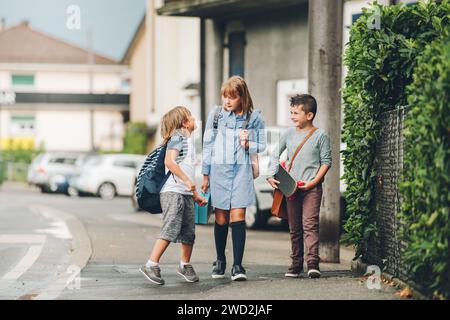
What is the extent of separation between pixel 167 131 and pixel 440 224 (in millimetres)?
2883

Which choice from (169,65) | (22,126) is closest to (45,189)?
(169,65)

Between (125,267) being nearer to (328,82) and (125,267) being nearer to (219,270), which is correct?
(219,270)

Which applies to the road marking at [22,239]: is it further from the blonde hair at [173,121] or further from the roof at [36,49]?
the roof at [36,49]

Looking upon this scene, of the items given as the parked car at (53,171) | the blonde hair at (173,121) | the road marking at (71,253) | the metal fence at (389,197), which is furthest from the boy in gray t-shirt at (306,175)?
the parked car at (53,171)

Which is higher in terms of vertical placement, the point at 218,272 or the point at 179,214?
the point at 179,214

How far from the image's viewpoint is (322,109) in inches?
428

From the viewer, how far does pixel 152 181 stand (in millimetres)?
8508

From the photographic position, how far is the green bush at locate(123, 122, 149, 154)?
45.5 meters

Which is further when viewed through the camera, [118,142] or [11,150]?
[118,142]

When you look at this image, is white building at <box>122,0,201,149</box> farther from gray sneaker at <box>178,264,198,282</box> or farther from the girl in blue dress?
gray sneaker at <box>178,264,198,282</box>

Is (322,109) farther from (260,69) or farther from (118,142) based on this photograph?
(118,142)

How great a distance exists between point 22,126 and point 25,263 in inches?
2425

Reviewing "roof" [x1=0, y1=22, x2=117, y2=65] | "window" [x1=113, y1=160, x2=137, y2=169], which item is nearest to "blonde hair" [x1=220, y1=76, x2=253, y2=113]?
"window" [x1=113, y1=160, x2=137, y2=169]
